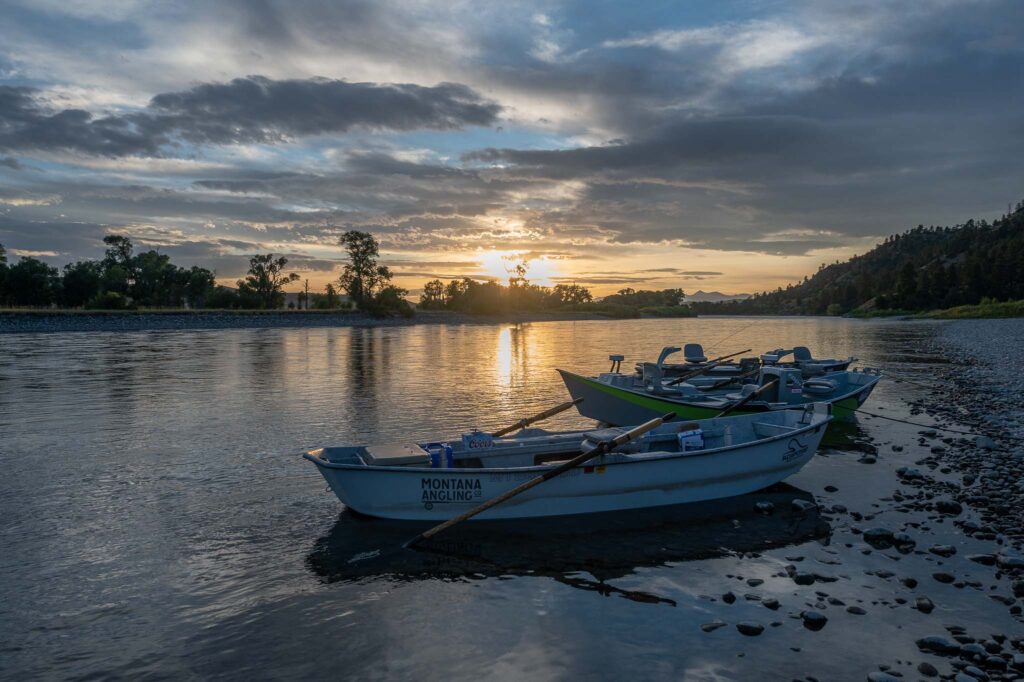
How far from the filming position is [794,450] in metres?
16.2

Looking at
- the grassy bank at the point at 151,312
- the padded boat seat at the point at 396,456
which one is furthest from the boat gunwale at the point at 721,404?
the grassy bank at the point at 151,312

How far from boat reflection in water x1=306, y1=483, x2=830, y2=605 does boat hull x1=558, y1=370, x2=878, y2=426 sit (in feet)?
21.9

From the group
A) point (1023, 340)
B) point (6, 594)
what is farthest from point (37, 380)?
point (1023, 340)

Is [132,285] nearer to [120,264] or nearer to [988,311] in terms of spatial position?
[120,264]

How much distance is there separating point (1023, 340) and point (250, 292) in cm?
13558

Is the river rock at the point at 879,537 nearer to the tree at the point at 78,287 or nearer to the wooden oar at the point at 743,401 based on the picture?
the wooden oar at the point at 743,401

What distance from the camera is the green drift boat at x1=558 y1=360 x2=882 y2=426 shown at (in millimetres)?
22125

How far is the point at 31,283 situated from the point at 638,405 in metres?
125

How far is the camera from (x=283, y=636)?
9516 millimetres

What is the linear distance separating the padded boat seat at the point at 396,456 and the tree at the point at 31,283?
12584cm

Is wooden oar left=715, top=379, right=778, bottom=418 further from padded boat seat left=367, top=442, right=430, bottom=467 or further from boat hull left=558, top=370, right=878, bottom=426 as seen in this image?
padded boat seat left=367, top=442, right=430, bottom=467

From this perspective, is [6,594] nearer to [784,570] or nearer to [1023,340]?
[784,570]

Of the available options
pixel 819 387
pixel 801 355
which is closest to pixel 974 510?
pixel 819 387

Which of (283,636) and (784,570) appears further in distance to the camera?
(784,570)
